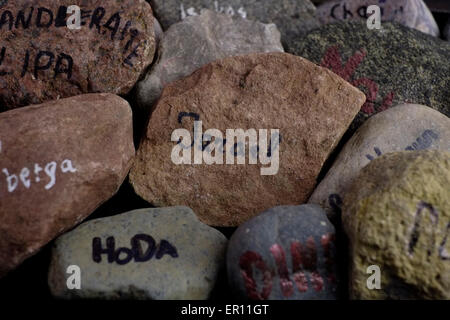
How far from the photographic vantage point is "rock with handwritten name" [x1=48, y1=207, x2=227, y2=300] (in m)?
1.32

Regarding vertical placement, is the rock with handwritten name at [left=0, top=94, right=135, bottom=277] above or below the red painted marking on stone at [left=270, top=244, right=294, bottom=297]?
above

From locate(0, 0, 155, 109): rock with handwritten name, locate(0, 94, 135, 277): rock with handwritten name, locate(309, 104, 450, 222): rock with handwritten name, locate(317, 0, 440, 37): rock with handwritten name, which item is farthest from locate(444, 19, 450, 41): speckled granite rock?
locate(0, 94, 135, 277): rock with handwritten name

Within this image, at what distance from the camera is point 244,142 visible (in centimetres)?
168

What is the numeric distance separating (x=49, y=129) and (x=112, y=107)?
8.9 inches

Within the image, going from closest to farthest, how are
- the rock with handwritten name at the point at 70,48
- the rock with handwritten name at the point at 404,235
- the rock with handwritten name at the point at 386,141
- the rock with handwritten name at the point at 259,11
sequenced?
the rock with handwritten name at the point at 404,235
the rock with handwritten name at the point at 386,141
the rock with handwritten name at the point at 70,48
the rock with handwritten name at the point at 259,11

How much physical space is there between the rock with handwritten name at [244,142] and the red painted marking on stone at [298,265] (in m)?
0.38

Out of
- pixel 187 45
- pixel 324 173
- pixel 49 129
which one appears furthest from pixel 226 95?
pixel 49 129

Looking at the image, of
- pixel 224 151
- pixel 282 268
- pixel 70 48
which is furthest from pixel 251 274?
pixel 70 48

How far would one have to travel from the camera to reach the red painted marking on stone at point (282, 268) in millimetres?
1293

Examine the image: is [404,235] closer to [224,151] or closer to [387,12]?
[224,151]

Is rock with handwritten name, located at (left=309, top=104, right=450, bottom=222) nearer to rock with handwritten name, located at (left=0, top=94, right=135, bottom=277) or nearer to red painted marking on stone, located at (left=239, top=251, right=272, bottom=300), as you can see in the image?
red painted marking on stone, located at (left=239, top=251, right=272, bottom=300)

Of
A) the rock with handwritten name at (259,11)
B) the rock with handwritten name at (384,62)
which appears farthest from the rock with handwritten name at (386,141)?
the rock with handwritten name at (259,11)

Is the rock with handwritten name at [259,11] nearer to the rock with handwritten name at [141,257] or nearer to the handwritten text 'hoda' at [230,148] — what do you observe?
the handwritten text 'hoda' at [230,148]

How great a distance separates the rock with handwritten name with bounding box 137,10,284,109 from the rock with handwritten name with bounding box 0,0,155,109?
0.08 m
